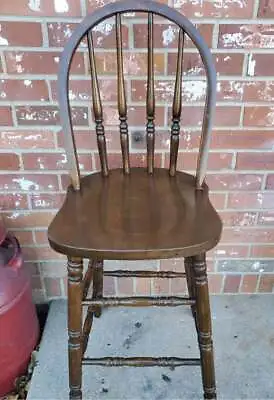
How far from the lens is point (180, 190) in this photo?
114 cm

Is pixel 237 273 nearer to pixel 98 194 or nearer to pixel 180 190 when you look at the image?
pixel 180 190

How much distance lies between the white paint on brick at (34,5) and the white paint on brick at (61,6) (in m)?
0.04

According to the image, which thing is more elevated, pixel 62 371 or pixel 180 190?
pixel 180 190

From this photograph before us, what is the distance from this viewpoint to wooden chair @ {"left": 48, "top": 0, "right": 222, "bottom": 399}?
943 mm

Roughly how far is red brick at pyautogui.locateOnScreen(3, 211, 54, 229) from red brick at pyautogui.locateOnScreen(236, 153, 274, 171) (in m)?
0.63

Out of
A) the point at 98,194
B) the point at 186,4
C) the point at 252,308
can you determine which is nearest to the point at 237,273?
the point at 252,308

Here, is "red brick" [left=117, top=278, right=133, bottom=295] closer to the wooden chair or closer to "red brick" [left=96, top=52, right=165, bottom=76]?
the wooden chair

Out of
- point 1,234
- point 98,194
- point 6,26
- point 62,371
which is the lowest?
point 62,371

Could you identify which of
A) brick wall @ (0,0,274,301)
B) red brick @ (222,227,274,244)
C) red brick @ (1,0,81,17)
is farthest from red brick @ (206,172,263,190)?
red brick @ (1,0,81,17)

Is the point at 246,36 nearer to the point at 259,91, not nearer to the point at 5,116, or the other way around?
the point at 259,91

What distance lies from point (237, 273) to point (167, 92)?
694 millimetres

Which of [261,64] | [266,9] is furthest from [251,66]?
[266,9]

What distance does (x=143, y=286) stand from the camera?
1544mm

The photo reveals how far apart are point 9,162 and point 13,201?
0.44 ft
